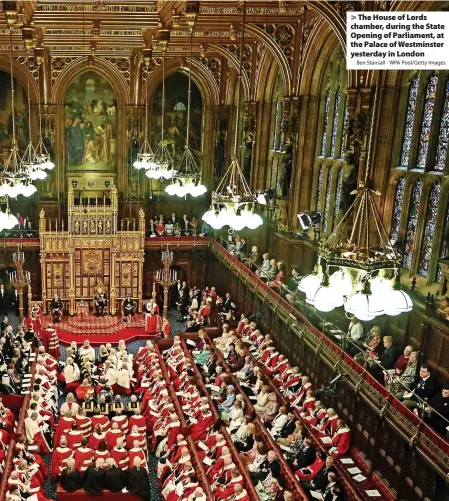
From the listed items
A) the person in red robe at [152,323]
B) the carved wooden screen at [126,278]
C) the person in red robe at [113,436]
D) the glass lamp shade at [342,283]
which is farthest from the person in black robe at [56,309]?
the glass lamp shade at [342,283]

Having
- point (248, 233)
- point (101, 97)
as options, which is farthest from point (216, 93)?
point (248, 233)

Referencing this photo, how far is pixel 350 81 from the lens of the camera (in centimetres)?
1330

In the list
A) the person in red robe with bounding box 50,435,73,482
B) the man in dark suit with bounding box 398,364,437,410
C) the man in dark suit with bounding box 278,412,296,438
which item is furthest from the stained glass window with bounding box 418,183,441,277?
the person in red robe with bounding box 50,435,73,482

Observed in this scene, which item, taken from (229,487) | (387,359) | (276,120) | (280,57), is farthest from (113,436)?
(276,120)

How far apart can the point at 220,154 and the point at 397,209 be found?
12.3 metres

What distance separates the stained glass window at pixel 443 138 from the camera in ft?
39.8

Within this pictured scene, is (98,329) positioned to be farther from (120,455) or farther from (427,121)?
(427,121)

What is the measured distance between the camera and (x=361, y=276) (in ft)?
18.4

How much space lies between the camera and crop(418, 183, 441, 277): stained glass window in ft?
41.0

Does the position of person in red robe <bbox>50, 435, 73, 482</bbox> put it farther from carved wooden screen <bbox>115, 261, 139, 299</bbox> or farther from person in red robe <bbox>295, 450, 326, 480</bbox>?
carved wooden screen <bbox>115, 261, 139, 299</bbox>

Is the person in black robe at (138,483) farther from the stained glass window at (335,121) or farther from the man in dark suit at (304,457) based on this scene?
the stained glass window at (335,121)

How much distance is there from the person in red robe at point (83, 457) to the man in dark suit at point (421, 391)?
6326 mm

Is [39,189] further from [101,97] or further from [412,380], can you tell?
[412,380]

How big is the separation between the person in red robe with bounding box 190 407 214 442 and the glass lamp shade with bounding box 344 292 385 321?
901 centimetres
